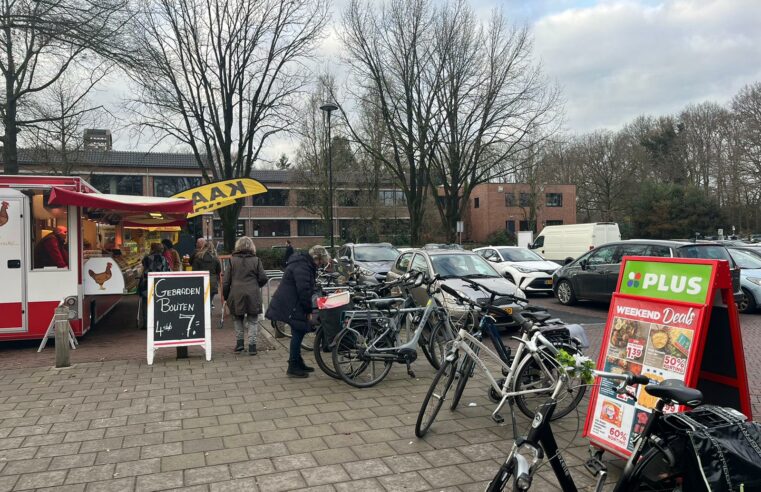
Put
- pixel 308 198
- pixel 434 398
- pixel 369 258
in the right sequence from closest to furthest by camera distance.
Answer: pixel 434 398 < pixel 369 258 < pixel 308 198

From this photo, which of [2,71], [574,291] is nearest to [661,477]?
[574,291]

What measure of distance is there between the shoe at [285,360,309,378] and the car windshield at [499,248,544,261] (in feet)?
36.1

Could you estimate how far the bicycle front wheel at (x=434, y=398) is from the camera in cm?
453

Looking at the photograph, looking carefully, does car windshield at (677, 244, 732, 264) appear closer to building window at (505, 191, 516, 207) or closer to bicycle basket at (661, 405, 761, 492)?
bicycle basket at (661, 405, 761, 492)

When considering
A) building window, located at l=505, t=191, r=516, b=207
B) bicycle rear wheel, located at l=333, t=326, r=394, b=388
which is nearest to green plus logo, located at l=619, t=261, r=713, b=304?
bicycle rear wheel, located at l=333, t=326, r=394, b=388

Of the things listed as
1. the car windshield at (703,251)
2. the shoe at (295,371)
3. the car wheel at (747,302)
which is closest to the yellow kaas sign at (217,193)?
the shoe at (295,371)

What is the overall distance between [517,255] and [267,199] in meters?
43.6

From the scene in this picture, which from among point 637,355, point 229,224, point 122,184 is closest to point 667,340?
point 637,355

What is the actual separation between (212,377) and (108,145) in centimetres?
3409

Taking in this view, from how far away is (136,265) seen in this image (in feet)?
43.7

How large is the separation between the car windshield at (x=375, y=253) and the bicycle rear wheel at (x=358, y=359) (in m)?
9.41

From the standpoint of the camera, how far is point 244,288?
305 inches

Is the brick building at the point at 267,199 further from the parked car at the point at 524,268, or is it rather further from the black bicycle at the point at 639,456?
the black bicycle at the point at 639,456

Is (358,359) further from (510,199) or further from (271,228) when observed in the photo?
(271,228)
